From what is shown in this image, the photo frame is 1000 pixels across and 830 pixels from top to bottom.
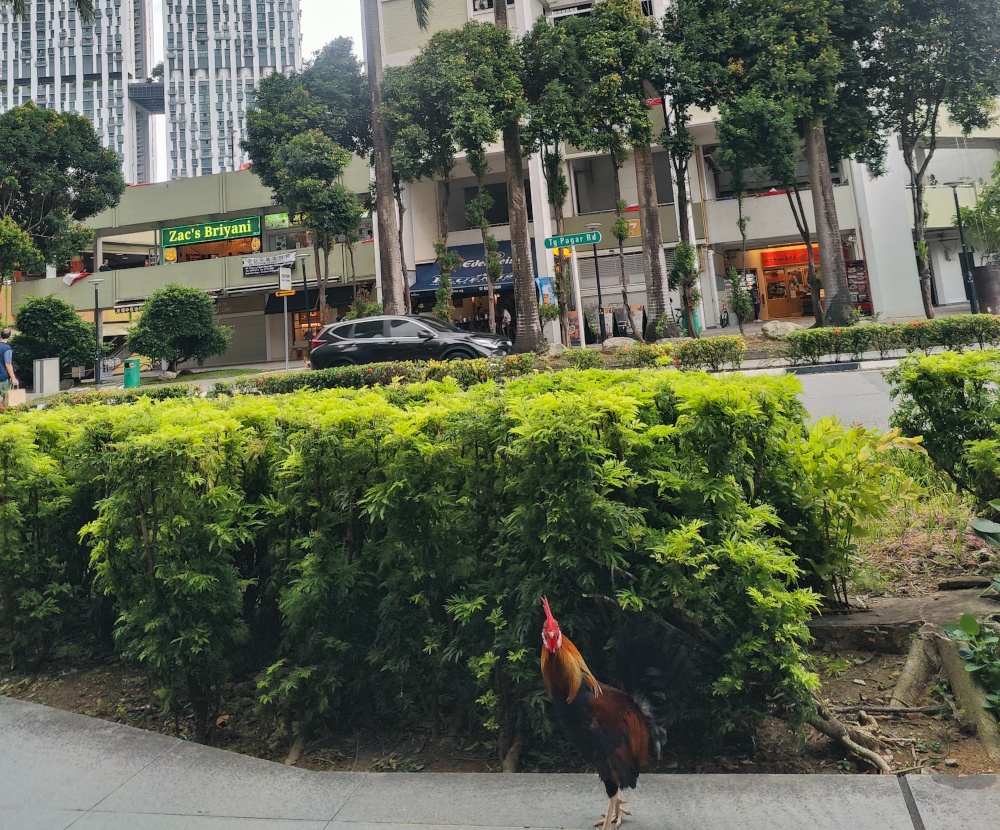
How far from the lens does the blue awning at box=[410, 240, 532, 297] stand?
112 ft

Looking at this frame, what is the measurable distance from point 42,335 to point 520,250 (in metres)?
19.7

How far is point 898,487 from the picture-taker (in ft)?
12.0

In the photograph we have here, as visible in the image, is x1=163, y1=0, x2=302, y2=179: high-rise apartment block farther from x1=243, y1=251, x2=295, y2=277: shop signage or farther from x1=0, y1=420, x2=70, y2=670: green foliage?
x1=0, y1=420, x2=70, y2=670: green foliage

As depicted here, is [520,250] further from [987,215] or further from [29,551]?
[987,215]

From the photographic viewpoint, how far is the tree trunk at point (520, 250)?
25.0m

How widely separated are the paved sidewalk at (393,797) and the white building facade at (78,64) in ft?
468

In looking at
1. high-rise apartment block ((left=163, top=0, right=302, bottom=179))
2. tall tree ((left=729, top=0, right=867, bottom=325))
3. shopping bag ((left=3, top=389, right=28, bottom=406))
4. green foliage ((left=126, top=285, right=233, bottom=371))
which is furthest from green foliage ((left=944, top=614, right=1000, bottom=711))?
high-rise apartment block ((left=163, top=0, right=302, bottom=179))

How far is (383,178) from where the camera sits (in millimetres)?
24750

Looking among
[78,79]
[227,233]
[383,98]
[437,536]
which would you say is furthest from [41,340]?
[78,79]

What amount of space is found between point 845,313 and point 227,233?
30.9 m

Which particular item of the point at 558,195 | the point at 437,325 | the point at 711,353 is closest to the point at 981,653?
the point at 711,353

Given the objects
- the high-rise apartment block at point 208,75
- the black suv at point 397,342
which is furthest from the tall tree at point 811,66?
the high-rise apartment block at point 208,75

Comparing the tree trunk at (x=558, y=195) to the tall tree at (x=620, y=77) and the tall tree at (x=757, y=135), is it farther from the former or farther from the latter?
the tall tree at (x=757, y=135)

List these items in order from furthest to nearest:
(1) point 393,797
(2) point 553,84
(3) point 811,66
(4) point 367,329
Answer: (2) point 553,84, (3) point 811,66, (4) point 367,329, (1) point 393,797
